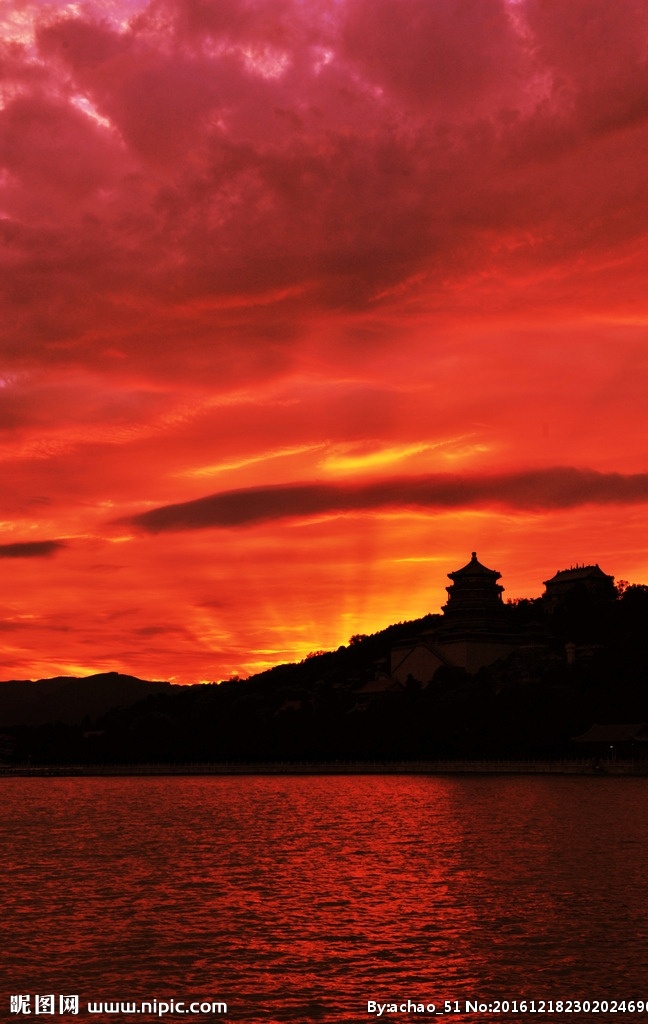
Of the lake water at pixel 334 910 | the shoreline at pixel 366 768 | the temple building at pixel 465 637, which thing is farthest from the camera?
the temple building at pixel 465 637

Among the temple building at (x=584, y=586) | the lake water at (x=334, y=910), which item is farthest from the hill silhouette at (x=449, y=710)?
the lake water at (x=334, y=910)

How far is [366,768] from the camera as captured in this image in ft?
468

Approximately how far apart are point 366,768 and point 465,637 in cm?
3223

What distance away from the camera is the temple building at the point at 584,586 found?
620 ft

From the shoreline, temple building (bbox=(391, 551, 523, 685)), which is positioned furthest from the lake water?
temple building (bbox=(391, 551, 523, 685))

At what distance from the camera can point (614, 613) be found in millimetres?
174750

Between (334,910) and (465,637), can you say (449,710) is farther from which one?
(334,910)

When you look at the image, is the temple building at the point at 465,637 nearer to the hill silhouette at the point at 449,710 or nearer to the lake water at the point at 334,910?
the hill silhouette at the point at 449,710

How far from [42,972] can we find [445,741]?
10524 cm

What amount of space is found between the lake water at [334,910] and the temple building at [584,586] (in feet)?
343

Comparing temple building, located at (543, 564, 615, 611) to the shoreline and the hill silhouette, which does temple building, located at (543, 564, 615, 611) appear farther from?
the shoreline

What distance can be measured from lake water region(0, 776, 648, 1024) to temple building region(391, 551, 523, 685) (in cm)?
8288

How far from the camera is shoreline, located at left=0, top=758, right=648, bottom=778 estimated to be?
11288 cm

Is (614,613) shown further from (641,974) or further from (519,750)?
(641,974)
